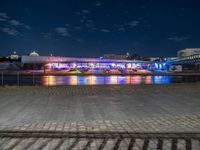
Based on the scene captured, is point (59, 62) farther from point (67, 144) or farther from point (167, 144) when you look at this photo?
point (167, 144)

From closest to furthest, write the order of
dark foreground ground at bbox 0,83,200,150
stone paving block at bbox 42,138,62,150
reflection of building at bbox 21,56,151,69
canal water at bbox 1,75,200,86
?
stone paving block at bbox 42,138,62,150
dark foreground ground at bbox 0,83,200,150
canal water at bbox 1,75,200,86
reflection of building at bbox 21,56,151,69

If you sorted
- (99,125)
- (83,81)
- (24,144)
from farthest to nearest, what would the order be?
(83,81), (99,125), (24,144)

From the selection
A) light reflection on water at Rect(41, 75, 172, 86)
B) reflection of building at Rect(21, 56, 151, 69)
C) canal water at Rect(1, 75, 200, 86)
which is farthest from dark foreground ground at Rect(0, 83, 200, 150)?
reflection of building at Rect(21, 56, 151, 69)

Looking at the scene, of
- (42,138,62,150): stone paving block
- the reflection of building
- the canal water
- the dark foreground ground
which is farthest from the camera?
the reflection of building

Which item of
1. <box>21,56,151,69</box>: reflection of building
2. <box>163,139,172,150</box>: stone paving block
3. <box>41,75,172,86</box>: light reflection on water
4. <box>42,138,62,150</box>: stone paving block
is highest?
<box>21,56,151,69</box>: reflection of building

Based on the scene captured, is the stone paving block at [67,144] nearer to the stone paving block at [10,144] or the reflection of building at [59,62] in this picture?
the stone paving block at [10,144]

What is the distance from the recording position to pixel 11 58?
182 metres

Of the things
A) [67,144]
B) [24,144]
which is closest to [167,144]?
[67,144]

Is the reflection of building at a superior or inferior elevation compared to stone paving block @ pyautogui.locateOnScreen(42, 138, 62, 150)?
superior

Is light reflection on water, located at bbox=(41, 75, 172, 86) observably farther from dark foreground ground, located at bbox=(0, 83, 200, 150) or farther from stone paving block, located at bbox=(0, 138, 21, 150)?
stone paving block, located at bbox=(0, 138, 21, 150)

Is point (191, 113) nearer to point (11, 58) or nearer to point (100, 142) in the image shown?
point (100, 142)

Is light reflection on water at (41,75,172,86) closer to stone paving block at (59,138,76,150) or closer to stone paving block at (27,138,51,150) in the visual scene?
stone paving block at (27,138,51,150)

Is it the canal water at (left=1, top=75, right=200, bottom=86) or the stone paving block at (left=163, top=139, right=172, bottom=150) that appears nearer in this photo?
the stone paving block at (left=163, top=139, right=172, bottom=150)

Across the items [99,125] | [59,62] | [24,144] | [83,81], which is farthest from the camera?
[59,62]
